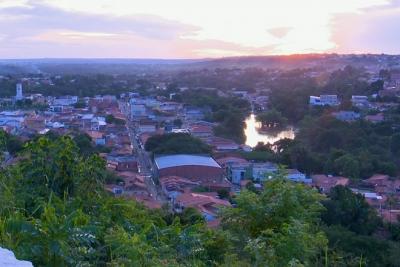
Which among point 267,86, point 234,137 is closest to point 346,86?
point 267,86

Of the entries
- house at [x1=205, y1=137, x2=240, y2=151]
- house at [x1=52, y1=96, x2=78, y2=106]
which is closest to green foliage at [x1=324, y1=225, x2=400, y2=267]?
house at [x1=205, y1=137, x2=240, y2=151]

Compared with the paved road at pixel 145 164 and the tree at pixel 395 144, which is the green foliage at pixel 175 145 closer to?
the paved road at pixel 145 164

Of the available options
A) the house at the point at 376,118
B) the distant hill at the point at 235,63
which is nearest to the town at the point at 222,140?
the house at the point at 376,118

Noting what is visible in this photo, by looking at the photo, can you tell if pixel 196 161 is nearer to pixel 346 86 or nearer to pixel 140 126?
pixel 140 126

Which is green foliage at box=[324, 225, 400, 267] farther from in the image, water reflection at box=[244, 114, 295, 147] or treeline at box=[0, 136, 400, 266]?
water reflection at box=[244, 114, 295, 147]

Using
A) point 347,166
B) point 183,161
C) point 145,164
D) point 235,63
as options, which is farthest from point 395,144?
point 235,63

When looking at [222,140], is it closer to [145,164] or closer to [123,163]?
[145,164]
